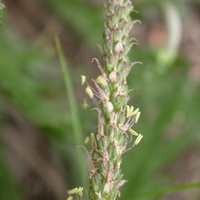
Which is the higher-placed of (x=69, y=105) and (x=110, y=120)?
(x=69, y=105)

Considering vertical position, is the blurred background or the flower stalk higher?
the blurred background

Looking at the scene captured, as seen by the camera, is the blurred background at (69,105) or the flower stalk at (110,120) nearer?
the flower stalk at (110,120)

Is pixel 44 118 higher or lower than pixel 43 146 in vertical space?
lower

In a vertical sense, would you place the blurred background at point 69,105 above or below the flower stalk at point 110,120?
above

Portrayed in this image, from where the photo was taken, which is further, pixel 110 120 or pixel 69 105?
pixel 69 105

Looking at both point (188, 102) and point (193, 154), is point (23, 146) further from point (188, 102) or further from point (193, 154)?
point (193, 154)

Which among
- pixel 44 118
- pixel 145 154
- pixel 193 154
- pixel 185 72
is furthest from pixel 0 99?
pixel 193 154

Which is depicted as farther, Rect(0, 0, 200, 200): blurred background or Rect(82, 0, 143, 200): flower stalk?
Rect(0, 0, 200, 200): blurred background

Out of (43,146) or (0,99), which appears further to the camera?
(43,146)
